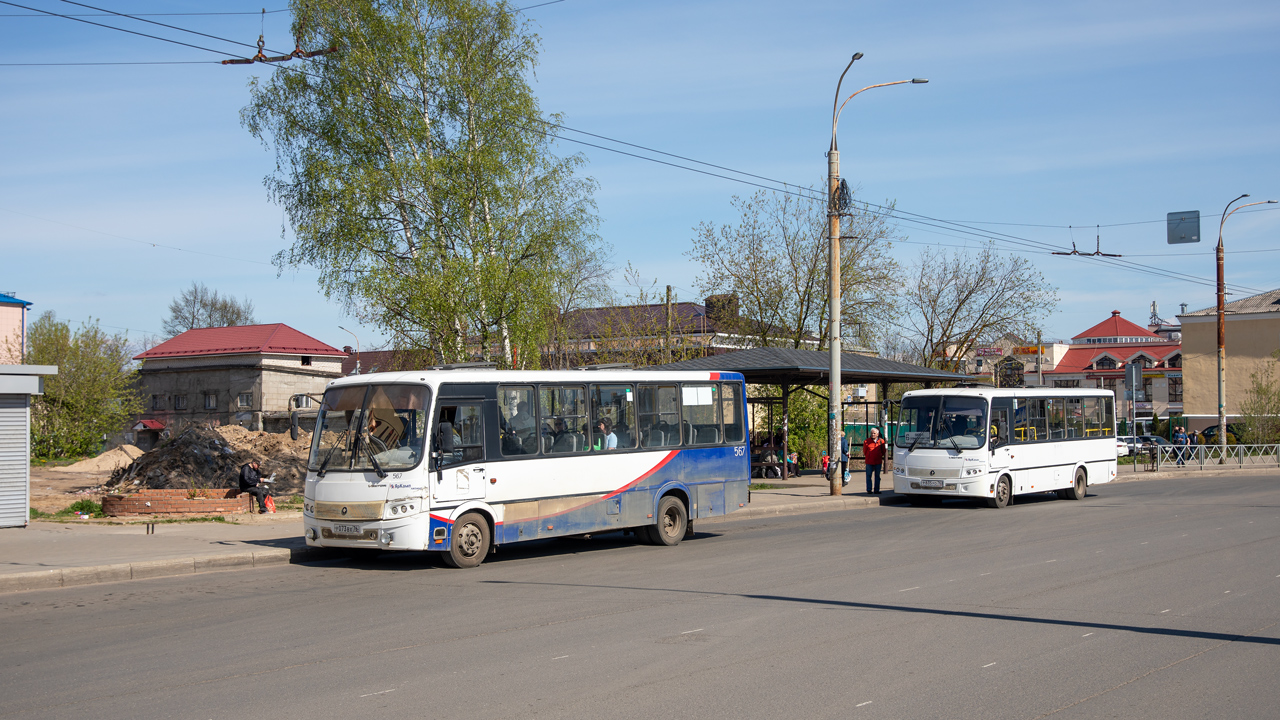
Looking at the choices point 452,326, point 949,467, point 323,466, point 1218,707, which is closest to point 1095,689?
point 1218,707

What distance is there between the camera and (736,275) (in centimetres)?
4078

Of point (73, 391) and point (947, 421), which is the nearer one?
point (947, 421)

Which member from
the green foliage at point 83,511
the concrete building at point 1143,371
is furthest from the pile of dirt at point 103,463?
the concrete building at point 1143,371

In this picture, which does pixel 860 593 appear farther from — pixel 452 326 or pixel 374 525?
pixel 452 326

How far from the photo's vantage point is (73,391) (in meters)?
44.0

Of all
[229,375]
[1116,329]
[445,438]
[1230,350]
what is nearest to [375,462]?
[445,438]

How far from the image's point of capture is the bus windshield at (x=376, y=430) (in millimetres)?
13492

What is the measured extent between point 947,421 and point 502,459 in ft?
43.2

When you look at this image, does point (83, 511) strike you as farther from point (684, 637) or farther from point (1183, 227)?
point (1183, 227)

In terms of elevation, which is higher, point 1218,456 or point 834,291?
point 834,291

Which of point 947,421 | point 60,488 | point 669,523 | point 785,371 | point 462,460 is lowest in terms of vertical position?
point 60,488

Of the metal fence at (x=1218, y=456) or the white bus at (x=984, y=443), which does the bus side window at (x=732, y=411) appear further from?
the metal fence at (x=1218, y=456)

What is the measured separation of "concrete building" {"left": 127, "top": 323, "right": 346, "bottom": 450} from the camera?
196ft

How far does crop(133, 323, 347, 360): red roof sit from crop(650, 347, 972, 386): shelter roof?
3830 centimetres
